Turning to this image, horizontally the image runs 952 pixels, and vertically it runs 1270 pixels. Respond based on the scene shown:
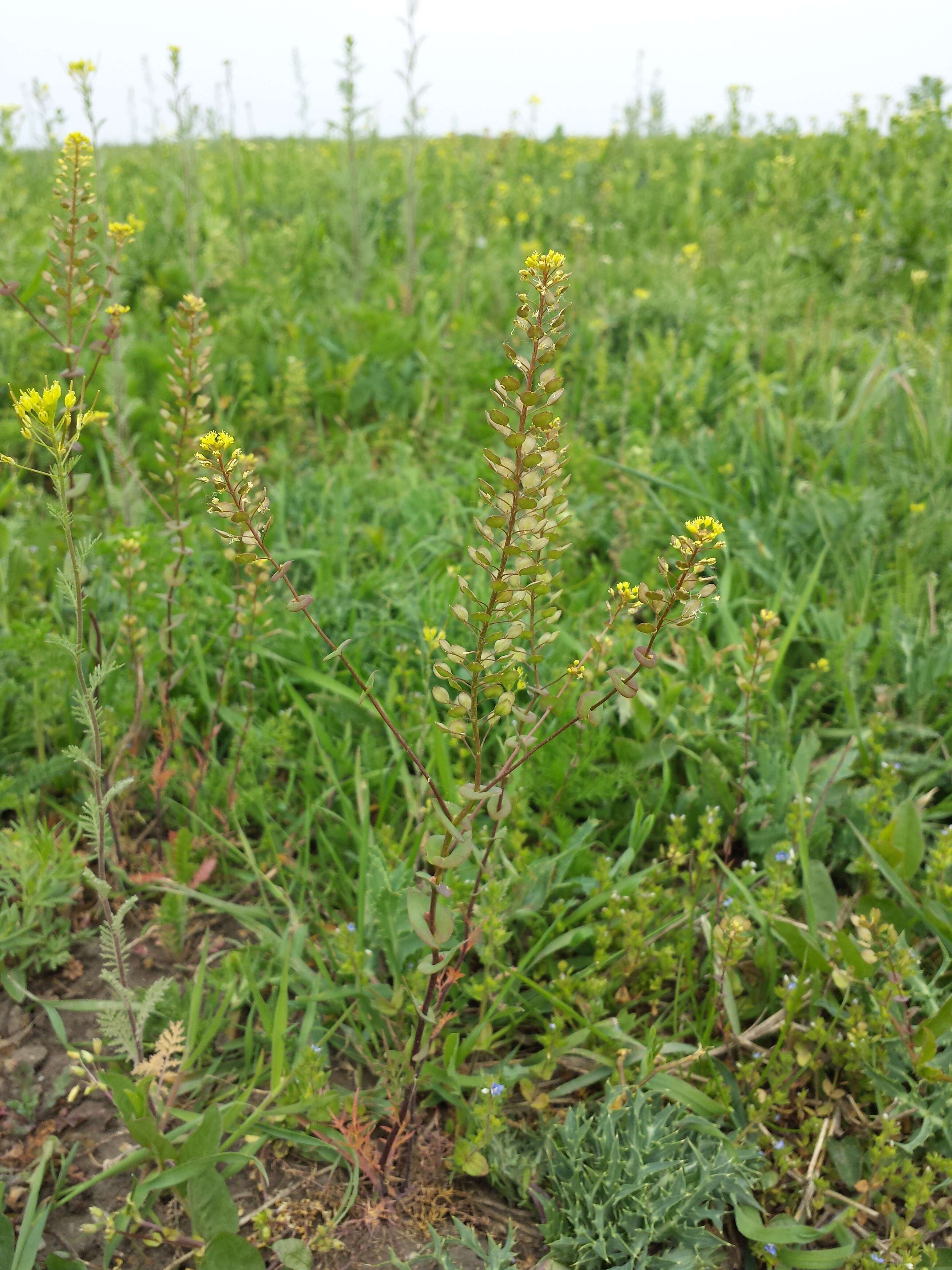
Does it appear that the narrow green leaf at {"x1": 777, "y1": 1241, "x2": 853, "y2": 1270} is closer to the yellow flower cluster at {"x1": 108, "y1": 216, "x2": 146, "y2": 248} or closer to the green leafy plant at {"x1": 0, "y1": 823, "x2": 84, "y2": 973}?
the green leafy plant at {"x1": 0, "y1": 823, "x2": 84, "y2": 973}

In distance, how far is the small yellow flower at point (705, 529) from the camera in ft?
3.75

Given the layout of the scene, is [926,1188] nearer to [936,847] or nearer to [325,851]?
[936,847]

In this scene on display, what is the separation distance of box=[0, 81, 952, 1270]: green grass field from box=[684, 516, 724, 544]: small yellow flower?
366 millimetres

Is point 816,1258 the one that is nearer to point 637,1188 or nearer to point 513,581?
point 637,1188

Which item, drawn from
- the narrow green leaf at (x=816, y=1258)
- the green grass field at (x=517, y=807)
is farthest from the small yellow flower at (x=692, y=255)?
the narrow green leaf at (x=816, y=1258)

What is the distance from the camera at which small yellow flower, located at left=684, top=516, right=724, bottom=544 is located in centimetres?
114

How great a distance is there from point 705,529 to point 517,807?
3.09 feet

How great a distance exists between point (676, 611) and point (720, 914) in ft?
2.72

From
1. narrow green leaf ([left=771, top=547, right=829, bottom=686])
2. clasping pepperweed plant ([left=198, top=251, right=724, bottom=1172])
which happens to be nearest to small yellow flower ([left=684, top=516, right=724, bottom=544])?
clasping pepperweed plant ([left=198, top=251, right=724, bottom=1172])

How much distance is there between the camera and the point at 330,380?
379 cm

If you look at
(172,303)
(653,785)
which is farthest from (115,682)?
(172,303)

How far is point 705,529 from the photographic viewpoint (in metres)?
1.16

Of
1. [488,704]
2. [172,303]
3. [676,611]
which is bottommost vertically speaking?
[488,704]

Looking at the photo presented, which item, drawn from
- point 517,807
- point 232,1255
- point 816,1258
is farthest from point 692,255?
point 232,1255
